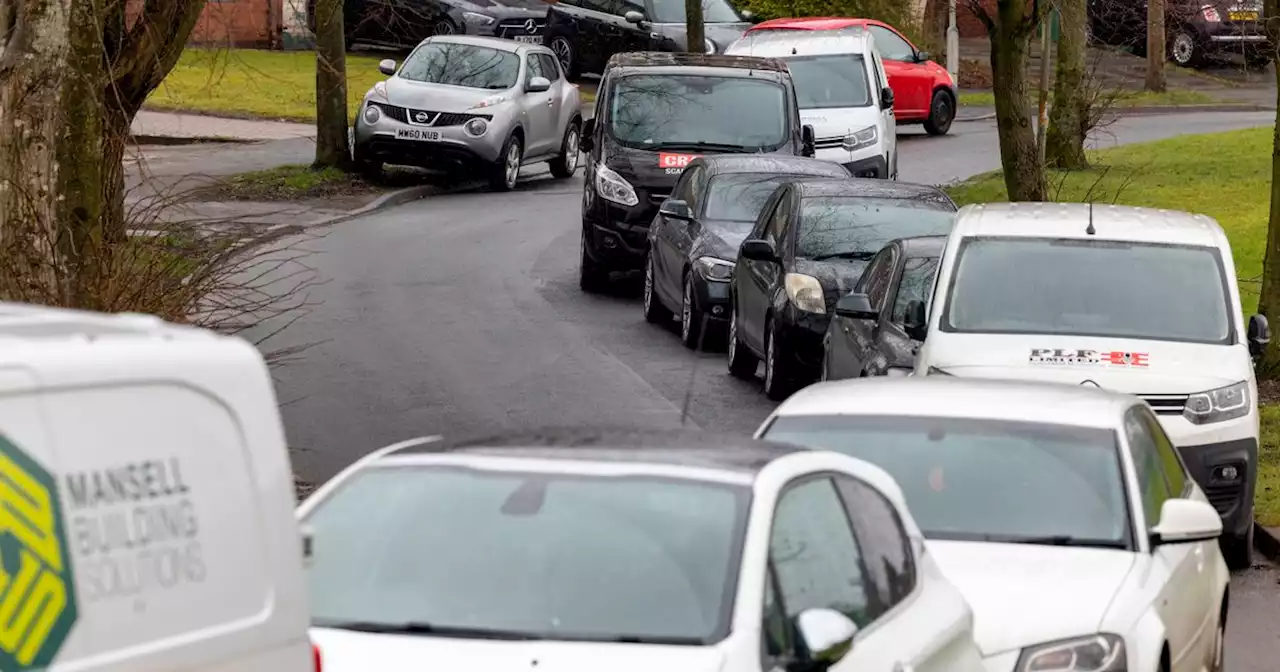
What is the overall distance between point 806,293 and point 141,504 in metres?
11.9

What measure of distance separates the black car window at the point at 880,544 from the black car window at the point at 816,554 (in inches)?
1.9

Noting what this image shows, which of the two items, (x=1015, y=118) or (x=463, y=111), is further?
(x=463, y=111)

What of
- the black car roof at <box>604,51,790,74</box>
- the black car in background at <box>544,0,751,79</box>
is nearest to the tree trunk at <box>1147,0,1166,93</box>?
the black car in background at <box>544,0,751,79</box>

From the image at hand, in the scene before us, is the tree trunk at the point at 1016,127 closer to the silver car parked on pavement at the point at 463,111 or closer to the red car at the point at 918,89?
the silver car parked on pavement at the point at 463,111

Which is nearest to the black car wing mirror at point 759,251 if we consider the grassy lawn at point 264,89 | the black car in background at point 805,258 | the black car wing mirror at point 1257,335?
the black car in background at point 805,258

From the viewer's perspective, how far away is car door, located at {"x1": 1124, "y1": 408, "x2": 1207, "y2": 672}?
754 centimetres

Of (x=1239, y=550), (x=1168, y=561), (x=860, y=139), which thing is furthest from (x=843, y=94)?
(x=1168, y=561)

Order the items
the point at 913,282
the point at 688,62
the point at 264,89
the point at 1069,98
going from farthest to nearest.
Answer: the point at 264,89
the point at 1069,98
the point at 688,62
the point at 913,282

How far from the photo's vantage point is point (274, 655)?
4.21 metres

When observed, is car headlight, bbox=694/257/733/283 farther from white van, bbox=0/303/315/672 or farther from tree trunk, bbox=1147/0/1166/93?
tree trunk, bbox=1147/0/1166/93

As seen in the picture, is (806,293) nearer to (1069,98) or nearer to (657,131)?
(657,131)

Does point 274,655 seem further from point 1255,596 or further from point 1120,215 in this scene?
point 1120,215

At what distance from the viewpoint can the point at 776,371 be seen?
1552cm

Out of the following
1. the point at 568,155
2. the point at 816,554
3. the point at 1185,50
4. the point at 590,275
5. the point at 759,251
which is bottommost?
the point at 1185,50
